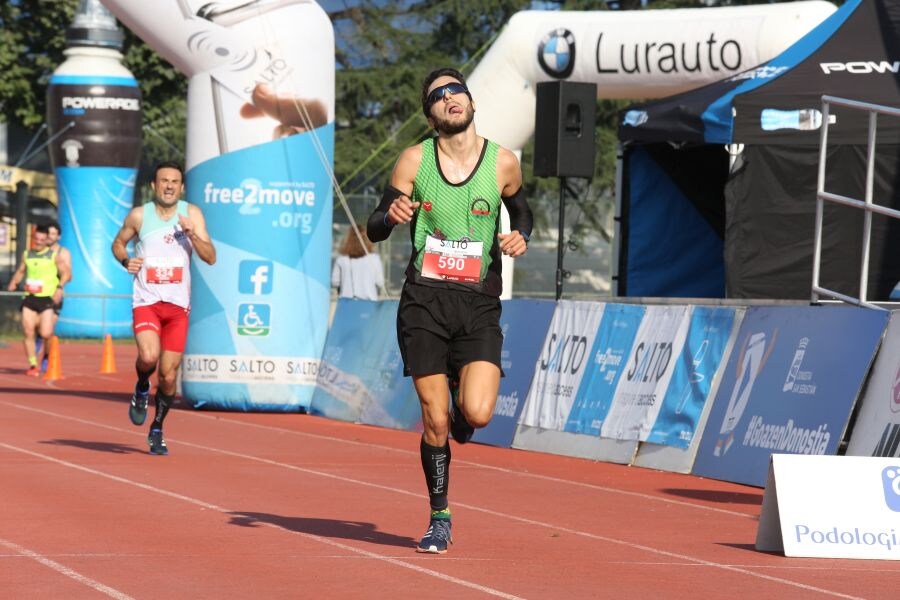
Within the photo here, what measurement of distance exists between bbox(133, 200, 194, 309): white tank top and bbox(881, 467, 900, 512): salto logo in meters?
6.16

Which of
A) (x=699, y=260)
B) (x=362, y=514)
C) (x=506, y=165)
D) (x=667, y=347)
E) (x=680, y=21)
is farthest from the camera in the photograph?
(x=699, y=260)

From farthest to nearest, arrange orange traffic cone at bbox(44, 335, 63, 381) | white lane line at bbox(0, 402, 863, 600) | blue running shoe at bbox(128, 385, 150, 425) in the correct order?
orange traffic cone at bbox(44, 335, 63, 381), blue running shoe at bbox(128, 385, 150, 425), white lane line at bbox(0, 402, 863, 600)

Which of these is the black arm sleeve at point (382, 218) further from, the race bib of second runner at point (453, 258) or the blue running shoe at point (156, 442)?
the blue running shoe at point (156, 442)

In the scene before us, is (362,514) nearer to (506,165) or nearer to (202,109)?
(506,165)

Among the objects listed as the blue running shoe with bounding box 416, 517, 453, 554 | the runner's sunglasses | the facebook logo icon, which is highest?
the runner's sunglasses

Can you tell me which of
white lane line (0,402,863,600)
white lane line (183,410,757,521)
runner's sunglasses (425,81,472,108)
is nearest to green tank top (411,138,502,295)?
runner's sunglasses (425,81,472,108)

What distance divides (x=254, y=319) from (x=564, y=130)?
3780mm

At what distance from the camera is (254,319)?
1848 cm

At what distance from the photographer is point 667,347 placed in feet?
45.2

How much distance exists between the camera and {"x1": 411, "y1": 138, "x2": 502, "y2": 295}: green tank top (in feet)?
27.2

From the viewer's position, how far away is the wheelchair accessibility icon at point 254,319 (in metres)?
18.4

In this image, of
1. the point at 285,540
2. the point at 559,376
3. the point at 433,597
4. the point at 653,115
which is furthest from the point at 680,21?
the point at 433,597

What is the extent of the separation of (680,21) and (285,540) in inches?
A: 472

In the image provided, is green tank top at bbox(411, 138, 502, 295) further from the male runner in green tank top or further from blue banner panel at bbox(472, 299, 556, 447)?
blue banner panel at bbox(472, 299, 556, 447)
